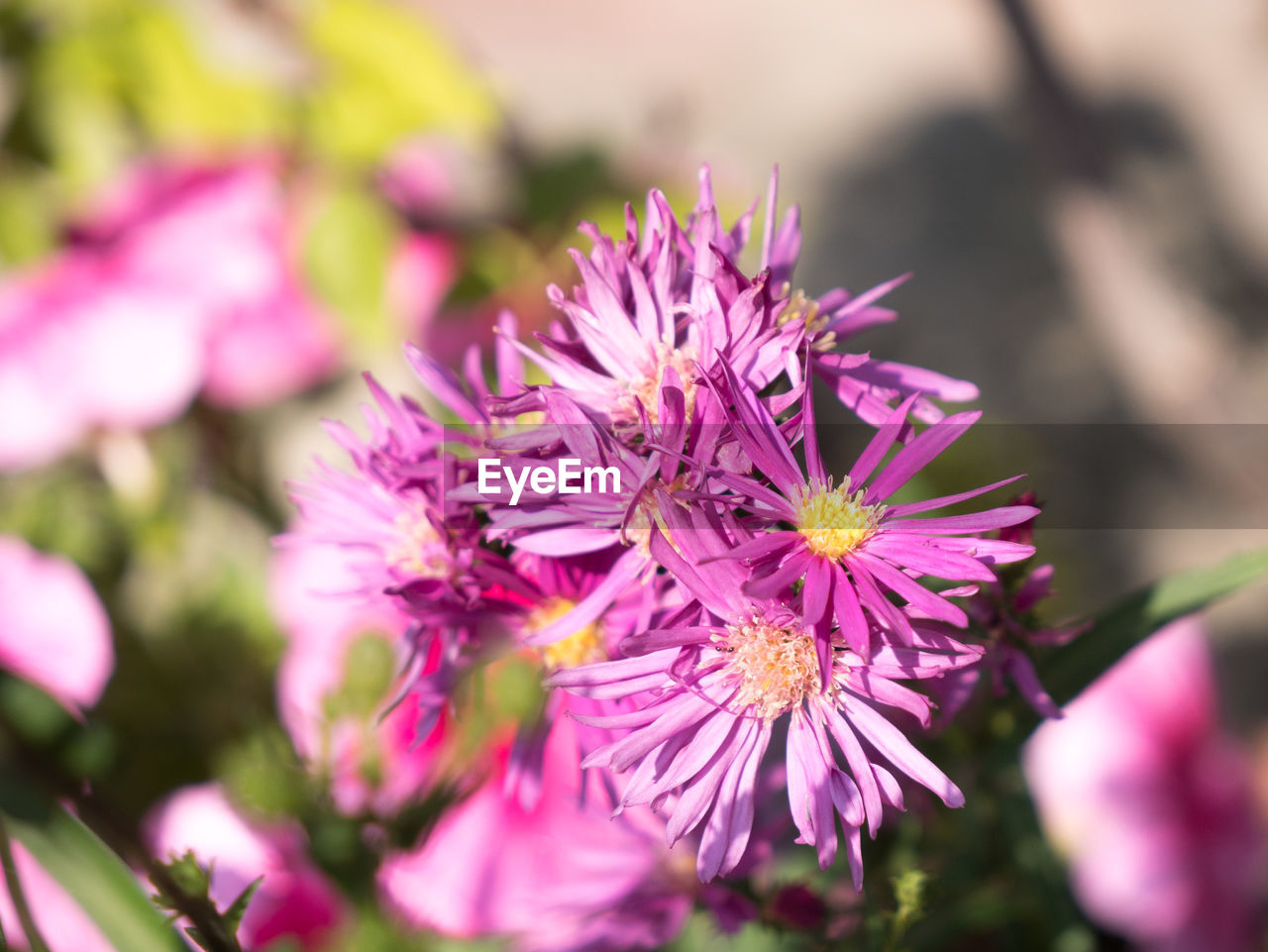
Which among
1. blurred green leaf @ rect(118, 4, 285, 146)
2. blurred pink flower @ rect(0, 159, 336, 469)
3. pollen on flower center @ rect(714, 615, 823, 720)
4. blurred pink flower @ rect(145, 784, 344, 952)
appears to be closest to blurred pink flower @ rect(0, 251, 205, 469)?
blurred pink flower @ rect(0, 159, 336, 469)

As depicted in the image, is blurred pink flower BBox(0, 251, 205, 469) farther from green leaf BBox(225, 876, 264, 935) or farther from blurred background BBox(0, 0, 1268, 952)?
green leaf BBox(225, 876, 264, 935)

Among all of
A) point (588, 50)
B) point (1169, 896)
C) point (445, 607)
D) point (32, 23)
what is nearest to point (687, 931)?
point (445, 607)

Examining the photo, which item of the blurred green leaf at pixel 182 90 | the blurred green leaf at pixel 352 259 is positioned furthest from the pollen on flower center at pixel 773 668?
the blurred green leaf at pixel 182 90

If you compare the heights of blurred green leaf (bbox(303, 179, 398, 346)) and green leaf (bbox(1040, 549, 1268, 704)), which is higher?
blurred green leaf (bbox(303, 179, 398, 346))

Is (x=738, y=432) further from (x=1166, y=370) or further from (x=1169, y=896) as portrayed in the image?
(x=1166, y=370)

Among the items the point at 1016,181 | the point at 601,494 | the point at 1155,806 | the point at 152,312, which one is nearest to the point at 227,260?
the point at 152,312

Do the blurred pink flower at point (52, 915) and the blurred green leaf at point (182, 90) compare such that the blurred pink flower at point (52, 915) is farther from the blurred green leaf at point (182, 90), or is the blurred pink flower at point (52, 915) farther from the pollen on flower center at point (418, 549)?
the blurred green leaf at point (182, 90)
